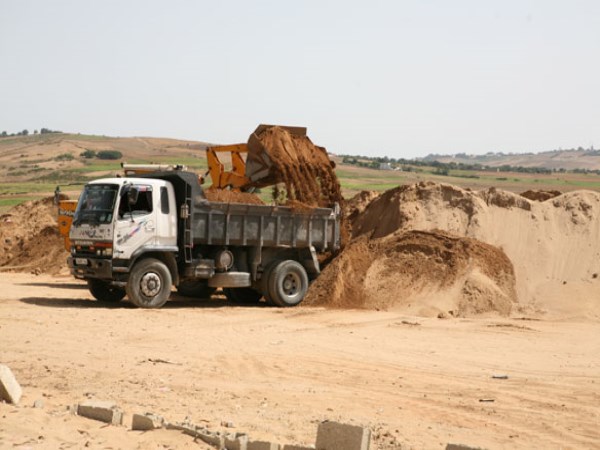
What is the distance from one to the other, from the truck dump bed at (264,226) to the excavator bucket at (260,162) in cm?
131

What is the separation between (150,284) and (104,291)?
1.89 metres

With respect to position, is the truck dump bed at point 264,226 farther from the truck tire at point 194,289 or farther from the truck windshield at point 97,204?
the truck tire at point 194,289

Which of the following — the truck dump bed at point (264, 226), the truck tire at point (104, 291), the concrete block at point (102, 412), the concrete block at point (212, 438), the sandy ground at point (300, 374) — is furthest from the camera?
the truck tire at point (104, 291)

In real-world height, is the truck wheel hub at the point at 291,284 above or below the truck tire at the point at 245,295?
above

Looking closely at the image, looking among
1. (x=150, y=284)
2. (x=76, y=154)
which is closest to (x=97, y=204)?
(x=150, y=284)

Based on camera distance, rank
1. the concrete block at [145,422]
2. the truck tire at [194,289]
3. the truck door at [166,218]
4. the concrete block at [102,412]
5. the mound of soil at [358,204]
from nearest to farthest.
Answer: the concrete block at [145,422]
the concrete block at [102,412]
the truck door at [166,218]
the truck tire at [194,289]
the mound of soil at [358,204]

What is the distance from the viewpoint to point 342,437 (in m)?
8.01

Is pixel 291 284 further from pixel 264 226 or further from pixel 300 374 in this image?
pixel 300 374

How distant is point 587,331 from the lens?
698 inches

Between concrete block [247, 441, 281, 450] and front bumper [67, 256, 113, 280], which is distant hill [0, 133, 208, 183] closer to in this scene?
front bumper [67, 256, 113, 280]

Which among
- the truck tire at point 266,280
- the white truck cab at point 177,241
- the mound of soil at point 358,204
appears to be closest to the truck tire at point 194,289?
the white truck cab at point 177,241

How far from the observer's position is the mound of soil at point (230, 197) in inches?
810

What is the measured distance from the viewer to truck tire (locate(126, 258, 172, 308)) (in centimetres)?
1873

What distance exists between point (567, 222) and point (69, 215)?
44.8 feet
